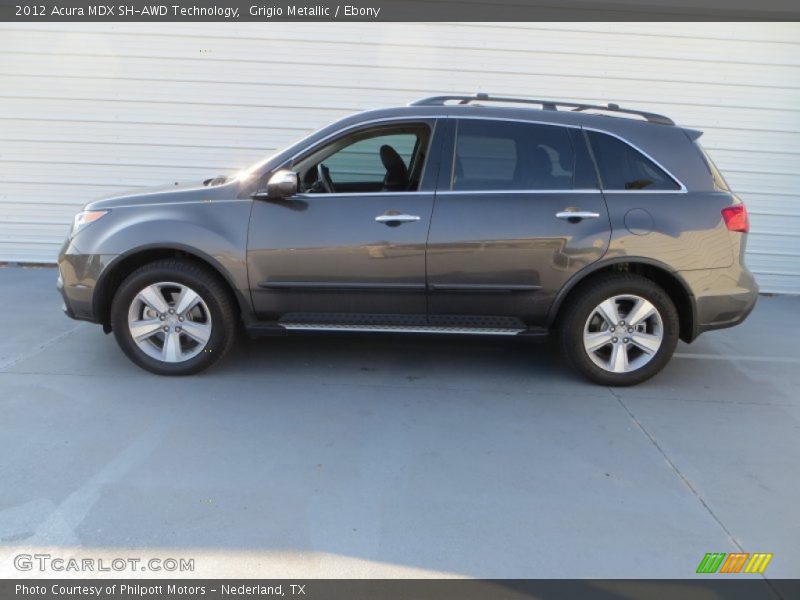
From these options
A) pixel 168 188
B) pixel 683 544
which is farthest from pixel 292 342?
pixel 683 544

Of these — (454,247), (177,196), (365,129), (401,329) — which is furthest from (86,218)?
(454,247)

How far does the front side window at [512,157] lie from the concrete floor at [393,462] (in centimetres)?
135

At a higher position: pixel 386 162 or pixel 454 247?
pixel 386 162

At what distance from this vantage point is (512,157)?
407 cm

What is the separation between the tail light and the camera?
3945mm

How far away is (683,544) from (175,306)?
324 centimetres

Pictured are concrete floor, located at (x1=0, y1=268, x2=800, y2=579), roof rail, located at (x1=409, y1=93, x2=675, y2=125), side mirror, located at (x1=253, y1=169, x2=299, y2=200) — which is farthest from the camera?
roof rail, located at (x1=409, y1=93, x2=675, y2=125)

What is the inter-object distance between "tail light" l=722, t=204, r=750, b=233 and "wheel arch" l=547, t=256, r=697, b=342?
1.48ft

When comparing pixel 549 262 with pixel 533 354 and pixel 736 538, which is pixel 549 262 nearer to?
pixel 533 354

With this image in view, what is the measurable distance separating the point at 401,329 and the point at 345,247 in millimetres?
660

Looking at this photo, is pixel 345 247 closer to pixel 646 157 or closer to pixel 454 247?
pixel 454 247

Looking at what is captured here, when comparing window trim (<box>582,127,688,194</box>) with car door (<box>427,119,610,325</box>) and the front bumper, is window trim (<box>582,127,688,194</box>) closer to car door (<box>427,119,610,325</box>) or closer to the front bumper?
car door (<box>427,119,610,325</box>)

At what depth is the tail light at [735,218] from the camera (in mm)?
3945

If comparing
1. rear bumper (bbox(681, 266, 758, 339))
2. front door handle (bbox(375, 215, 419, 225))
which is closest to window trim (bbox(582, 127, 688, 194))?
rear bumper (bbox(681, 266, 758, 339))
